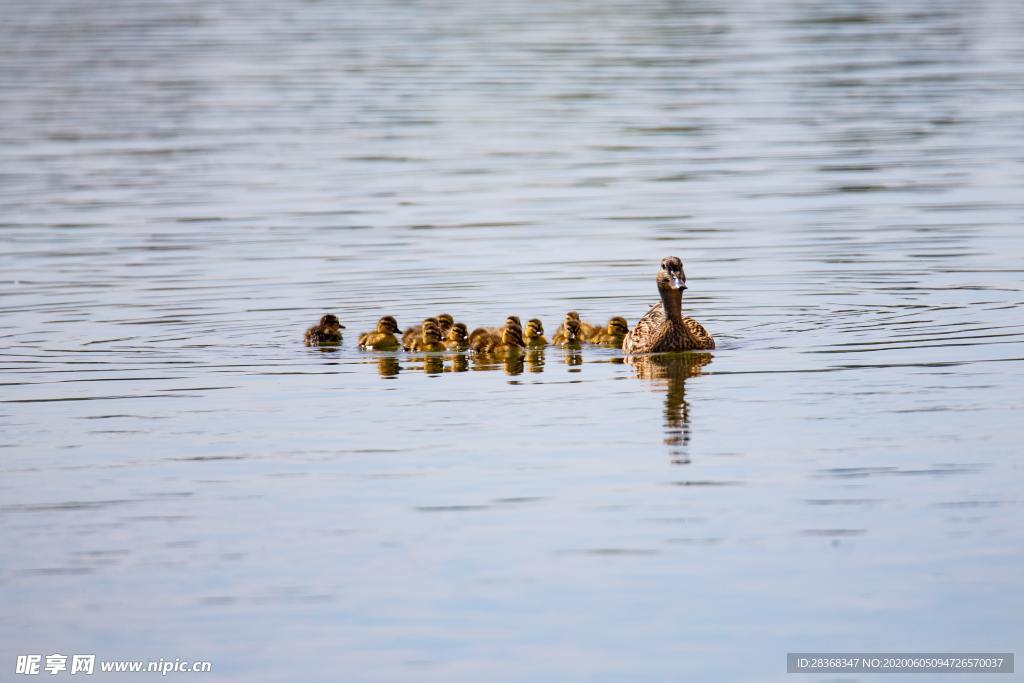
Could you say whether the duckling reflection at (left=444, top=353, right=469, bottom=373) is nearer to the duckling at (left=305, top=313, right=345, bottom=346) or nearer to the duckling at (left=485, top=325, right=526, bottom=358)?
the duckling at (left=485, top=325, right=526, bottom=358)

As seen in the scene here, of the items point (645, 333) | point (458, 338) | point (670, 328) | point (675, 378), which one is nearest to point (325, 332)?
point (458, 338)

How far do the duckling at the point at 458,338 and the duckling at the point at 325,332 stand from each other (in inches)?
43.6

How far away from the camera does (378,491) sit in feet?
41.2

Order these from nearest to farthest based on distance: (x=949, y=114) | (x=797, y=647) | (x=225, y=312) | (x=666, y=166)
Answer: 1. (x=797, y=647)
2. (x=225, y=312)
3. (x=666, y=166)
4. (x=949, y=114)

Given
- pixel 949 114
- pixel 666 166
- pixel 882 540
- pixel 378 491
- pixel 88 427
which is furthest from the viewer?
pixel 949 114

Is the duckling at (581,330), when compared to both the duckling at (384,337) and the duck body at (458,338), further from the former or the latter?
the duckling at (384,337)

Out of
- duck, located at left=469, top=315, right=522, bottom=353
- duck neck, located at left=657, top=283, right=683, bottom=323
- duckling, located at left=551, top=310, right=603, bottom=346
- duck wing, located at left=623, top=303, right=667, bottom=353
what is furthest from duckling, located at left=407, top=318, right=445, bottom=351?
duck neck, located at left=657, top=283, right=683, bottom=323

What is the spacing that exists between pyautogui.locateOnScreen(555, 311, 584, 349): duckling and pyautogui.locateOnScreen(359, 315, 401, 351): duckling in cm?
153

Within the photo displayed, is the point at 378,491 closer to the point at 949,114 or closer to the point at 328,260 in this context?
the point at 328,260

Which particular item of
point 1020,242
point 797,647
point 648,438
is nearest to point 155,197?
point 1020,242

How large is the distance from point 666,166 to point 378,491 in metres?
20.3

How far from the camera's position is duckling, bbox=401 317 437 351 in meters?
18.3

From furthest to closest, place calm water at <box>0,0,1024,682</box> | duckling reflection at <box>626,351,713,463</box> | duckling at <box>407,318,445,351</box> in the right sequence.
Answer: duckling at <box>407,318,445,351</box>
duckling reflection at <box>626,351,713,463</box>
calm water at <box>0,0,1024,682</box>

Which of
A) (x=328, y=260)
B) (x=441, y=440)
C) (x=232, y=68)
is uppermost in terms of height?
(x=232, y=68)
